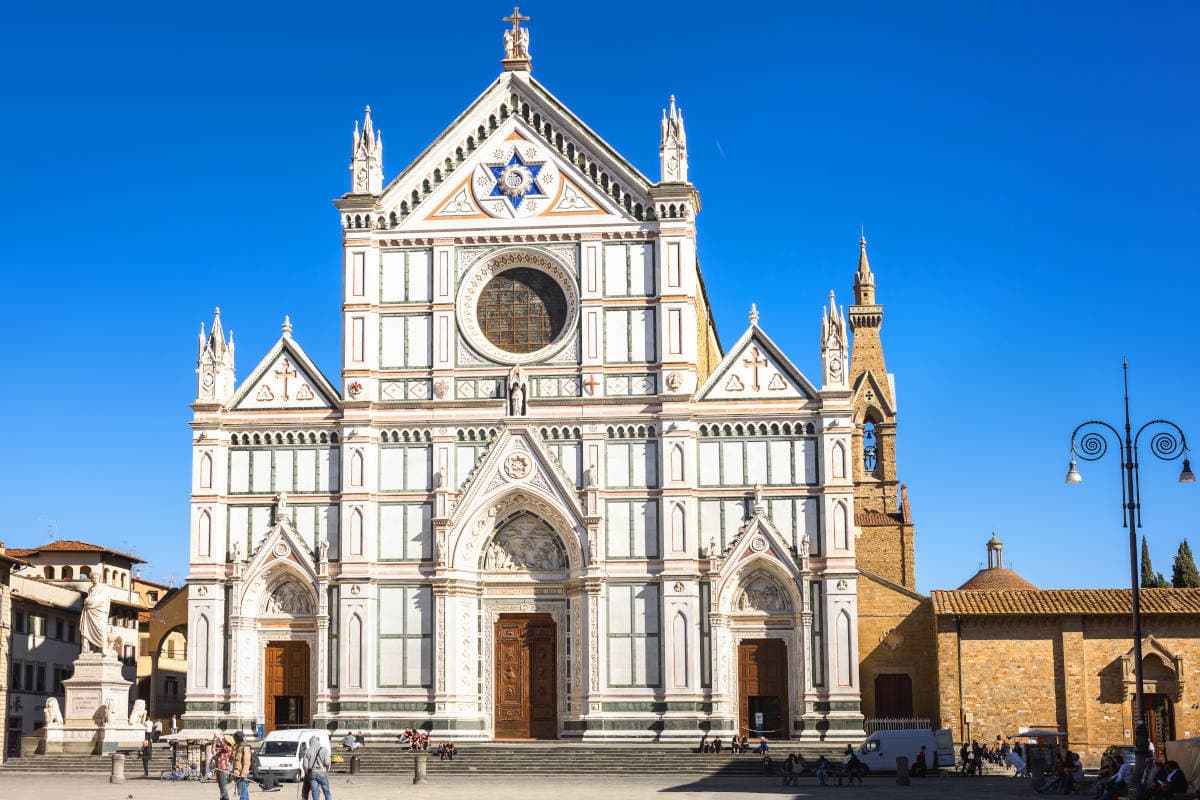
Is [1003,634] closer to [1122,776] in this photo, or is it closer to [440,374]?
[1122,776]

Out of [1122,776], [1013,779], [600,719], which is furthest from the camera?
[600,719]

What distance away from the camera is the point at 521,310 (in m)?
47.9

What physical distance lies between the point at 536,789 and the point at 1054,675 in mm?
17966

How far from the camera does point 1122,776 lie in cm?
3188

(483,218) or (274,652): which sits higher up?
(483,218)

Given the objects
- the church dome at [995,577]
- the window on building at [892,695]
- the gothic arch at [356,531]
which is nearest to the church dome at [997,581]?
the church dome at [995,577]

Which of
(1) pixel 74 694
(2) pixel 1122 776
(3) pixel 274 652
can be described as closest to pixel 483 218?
(3) pixel 274 652

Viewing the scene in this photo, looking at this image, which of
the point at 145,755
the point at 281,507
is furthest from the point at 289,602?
the point at 145,755

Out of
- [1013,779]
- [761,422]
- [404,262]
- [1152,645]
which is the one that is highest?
[404,262]

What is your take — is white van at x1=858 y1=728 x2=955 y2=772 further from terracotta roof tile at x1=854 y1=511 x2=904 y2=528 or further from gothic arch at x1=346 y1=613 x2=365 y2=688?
terracotta roof tile at x1=854 y1=511 x2=904 y2=528

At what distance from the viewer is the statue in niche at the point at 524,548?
47.1 metres

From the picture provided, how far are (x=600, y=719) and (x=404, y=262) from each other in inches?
590

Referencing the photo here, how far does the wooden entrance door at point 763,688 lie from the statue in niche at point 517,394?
9.46m

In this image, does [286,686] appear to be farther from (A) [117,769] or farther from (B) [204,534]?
(A) [117,769]
